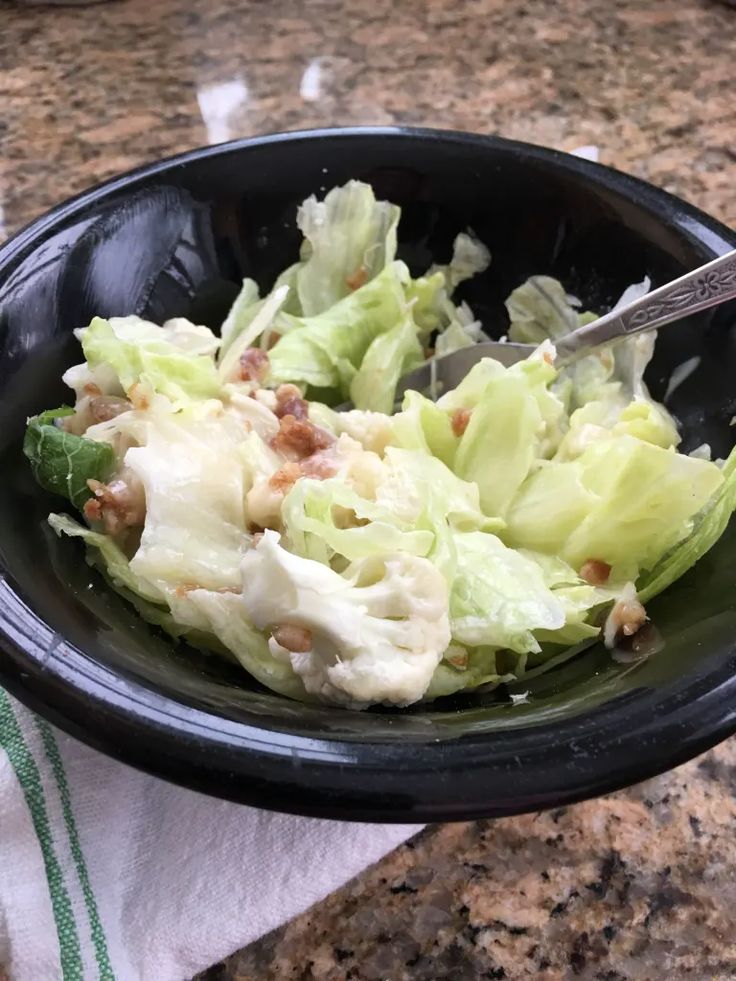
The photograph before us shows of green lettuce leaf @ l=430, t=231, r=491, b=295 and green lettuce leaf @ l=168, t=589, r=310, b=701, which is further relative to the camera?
green lettuce leaf @ l=430, t=231, r=491, b=295

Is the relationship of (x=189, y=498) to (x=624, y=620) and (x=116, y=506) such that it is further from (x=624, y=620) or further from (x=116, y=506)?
(x=624, y=620)

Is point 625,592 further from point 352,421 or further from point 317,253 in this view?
point 317,253

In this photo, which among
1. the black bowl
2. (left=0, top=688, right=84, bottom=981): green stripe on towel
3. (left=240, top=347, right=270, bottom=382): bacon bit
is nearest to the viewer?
the black bowl

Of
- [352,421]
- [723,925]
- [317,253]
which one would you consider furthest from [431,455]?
[723,925]

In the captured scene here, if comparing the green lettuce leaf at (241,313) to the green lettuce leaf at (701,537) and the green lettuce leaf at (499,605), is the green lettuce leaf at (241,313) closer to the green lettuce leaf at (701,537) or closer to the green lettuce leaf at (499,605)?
the green lettuce leaf at (499,605)

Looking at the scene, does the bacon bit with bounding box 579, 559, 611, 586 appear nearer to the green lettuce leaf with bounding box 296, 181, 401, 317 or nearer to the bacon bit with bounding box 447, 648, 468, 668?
the bacon bit with bounding box 447, 648, 468, 668

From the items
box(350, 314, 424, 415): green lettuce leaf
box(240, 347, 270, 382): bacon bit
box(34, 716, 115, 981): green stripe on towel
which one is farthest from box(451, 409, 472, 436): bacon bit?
box(34, 716, 115, 981): green stripe on towel
